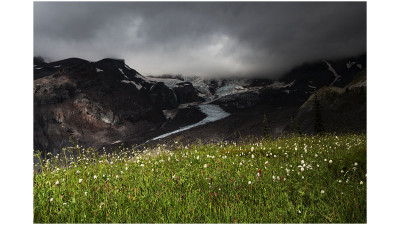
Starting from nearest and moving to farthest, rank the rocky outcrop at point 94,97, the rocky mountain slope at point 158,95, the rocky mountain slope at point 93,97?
1. the rocky mountain slope at point 158,95
2. the rocky mountain slope at point 93,97
3. the rocky outcrop at point 94,97

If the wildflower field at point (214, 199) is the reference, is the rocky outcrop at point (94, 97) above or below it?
above

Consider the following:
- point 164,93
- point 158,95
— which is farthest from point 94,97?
point 164,93

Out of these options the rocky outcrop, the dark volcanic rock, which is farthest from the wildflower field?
the dark volcanic rock

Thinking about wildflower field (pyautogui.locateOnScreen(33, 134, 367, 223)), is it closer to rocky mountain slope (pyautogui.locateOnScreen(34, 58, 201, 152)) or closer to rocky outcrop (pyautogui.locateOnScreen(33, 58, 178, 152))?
rocky mountain slope (pyautogui.locateOnScreen(34, 58, 201, 152))

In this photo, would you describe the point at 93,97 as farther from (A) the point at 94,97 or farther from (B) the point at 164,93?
(B) the point at 164,93

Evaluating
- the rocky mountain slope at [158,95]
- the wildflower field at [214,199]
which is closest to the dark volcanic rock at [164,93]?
the rocky mountain slope at [158,95]

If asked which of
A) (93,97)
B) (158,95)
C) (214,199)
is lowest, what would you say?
(214,199)

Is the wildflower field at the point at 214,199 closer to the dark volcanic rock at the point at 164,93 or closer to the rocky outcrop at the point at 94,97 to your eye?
the rocky outcrop at the point at 94,97

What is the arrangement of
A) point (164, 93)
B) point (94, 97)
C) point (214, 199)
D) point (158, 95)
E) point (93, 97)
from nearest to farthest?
point (214, 199) < point (164, 93) < point (158, 95) < point (94, 97) < point (93, 97)

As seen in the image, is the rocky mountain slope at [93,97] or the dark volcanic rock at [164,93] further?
the dark volcanic rock at [164,93]

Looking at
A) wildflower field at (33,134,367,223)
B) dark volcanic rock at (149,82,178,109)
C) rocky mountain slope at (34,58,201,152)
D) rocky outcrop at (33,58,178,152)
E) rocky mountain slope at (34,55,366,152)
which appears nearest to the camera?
wildflower field at (33,134,367,223)

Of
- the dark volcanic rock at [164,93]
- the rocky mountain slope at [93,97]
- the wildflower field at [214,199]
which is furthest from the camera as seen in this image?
the dark volcanic rock at [164,93]
